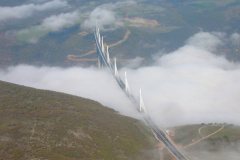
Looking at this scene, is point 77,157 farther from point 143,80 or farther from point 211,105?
point 143,80

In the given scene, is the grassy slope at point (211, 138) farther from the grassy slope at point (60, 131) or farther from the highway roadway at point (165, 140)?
the grassy slope at point (60, 131)

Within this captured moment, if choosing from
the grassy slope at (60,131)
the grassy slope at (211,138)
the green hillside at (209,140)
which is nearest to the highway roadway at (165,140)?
the green hillside at (209,140)

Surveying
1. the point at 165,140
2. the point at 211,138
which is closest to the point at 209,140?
the point at 211,138

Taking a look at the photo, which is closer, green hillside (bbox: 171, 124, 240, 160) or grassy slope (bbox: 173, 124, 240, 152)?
green hillside (bbox: 171, 124, 240, 160)

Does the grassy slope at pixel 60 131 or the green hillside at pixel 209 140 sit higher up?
the grassy slope at pixel 60 131

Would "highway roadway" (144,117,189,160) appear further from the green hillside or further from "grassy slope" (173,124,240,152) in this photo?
"grassy slope" (173,124,240,152)

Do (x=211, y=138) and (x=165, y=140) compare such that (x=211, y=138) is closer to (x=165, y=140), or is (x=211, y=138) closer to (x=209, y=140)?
(x=209, y=140)

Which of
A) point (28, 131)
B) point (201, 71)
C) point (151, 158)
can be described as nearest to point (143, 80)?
point (201, 71)

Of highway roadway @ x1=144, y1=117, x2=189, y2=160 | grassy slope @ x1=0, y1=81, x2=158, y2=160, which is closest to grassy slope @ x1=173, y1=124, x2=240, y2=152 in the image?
highway roadway @ x1=144, y1=117, x2=189, y2=160
